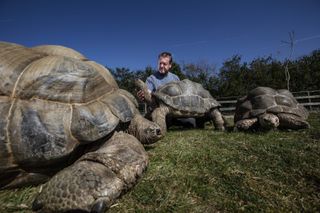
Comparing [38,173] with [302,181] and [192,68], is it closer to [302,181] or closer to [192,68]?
[302,181]

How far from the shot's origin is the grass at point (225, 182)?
6.40ft

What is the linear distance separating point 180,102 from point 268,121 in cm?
168

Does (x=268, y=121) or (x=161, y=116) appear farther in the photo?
(x=161, y=116)

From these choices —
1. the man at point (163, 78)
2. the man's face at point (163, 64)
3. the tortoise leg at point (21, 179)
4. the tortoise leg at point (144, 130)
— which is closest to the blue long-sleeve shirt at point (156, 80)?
the man at point (163, 78)

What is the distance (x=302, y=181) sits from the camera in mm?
2271

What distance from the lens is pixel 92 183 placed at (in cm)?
186

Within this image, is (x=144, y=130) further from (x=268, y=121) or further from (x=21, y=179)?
(x=268, y=121)

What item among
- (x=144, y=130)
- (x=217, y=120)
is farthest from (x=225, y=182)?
(x=217, y=120)

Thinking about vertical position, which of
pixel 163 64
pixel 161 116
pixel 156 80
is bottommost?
pixel 161 116

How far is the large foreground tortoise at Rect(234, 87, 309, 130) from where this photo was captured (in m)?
4.67

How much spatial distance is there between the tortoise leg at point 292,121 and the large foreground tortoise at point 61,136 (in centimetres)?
332

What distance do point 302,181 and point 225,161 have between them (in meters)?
0.79

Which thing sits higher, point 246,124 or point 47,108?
point 47,108

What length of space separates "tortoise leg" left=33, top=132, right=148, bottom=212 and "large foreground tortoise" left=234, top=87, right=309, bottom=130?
320 centimetres
